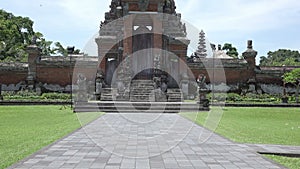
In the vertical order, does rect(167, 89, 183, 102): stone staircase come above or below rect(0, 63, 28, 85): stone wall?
below

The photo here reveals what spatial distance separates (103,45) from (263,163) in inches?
867

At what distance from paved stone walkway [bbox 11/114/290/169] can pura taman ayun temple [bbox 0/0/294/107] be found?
34.2ft

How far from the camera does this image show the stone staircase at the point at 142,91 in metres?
23.3

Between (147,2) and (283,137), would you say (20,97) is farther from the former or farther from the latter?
(283,137)

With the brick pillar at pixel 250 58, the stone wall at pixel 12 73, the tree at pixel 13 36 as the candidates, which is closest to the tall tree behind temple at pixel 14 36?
the tree at pixel 13 36

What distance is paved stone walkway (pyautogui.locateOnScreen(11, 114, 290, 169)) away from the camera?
6621mm

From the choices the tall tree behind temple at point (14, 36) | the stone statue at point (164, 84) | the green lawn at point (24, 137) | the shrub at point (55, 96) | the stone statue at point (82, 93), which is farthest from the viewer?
the tall tree behind temple at point (14, 36)

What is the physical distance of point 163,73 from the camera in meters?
25.7

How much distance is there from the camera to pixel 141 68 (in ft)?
89.1

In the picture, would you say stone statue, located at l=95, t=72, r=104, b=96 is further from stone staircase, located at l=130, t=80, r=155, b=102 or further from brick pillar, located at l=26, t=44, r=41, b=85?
brick pillar, located at l=26, t=44, r=41, b=85

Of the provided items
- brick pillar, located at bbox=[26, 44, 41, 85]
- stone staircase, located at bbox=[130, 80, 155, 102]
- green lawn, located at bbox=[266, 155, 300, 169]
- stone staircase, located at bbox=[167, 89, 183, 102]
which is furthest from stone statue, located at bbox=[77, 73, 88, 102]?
green lawn, located at bbox=[266, 155, 300, 169]

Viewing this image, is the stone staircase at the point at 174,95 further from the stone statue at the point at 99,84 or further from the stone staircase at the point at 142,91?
the stone statue at the point at 99,84

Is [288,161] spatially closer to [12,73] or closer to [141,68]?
[141,68]

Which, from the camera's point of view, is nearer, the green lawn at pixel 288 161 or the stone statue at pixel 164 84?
the green lawn at pixel 288 161
